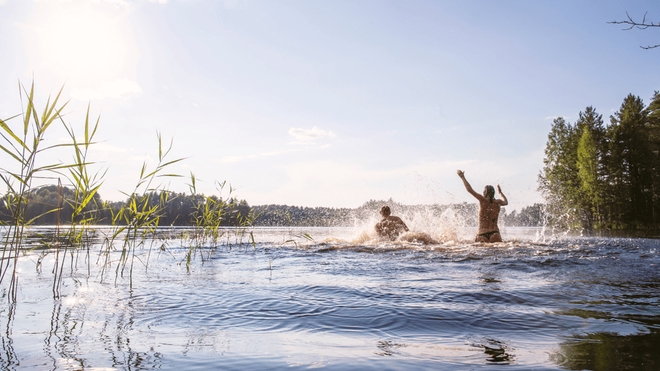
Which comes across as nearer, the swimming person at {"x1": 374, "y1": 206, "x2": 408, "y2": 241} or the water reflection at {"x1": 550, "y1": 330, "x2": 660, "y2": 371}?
the water reflection at {"x1": 550, "y1": 330, "x2": 660, "y2": 371}

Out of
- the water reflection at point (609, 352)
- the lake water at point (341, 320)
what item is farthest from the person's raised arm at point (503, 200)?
the water reflection at point (609, 352)

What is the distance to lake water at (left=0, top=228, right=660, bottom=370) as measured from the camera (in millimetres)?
2607

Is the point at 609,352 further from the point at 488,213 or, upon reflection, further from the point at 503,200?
the point at 503,200

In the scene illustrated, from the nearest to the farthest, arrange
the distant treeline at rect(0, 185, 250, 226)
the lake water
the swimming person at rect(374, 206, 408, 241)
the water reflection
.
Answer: the water reflection
the lake water
the distant treeline at rect(0, 185, 250, 226)
the swimming person at rect(374, 206, 408, 241)

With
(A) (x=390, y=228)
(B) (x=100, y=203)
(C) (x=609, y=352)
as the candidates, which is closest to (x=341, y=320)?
(C) (x=609, y=352)

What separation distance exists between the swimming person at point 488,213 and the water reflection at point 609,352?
368 inches

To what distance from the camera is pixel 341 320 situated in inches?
150

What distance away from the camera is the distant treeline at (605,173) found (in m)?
40.7

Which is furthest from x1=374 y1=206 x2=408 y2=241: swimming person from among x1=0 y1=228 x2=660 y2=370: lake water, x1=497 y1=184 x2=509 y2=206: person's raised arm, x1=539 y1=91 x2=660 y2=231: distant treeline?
x1=539 y1=91 x2=660 y2=231: distant treeline

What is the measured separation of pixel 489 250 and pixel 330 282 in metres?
6.05

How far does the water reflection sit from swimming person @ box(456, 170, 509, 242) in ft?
30.7

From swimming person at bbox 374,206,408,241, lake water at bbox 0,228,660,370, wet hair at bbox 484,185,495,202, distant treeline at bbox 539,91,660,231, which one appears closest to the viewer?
lake water at bbox 0,228,660,370

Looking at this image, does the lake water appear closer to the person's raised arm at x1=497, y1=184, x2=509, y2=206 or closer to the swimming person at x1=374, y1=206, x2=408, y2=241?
the person's raised arm at x1=497, y1=184, x2=509, y2=206

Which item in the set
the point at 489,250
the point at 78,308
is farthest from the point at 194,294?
the point at 489,250
